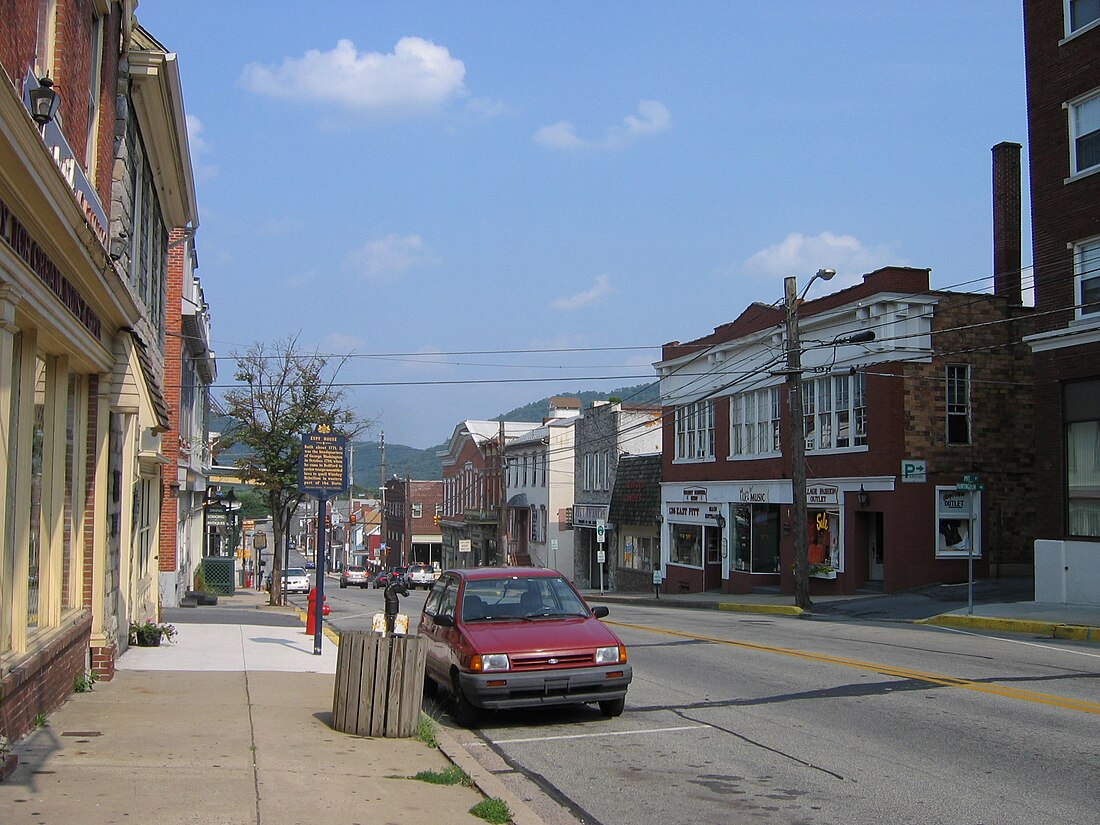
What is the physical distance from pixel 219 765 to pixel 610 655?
155 inches

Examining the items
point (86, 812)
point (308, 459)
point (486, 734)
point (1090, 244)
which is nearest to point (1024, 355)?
point (1090, 244)

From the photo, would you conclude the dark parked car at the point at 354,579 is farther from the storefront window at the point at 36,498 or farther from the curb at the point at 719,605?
the storefront window at the point at 36,498

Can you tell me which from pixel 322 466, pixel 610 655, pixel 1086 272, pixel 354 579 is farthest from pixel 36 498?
pixel 354 579

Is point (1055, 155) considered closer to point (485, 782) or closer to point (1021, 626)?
point (1021, 626)

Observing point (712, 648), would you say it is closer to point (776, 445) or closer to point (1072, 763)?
point (1072, 763)

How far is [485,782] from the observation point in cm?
777

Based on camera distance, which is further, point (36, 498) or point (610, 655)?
point (610, 655)

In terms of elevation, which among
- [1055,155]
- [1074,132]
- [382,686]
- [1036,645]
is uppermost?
[1074,132]

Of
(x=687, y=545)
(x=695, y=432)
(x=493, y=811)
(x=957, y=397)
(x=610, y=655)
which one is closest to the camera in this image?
(x=493, y=811)

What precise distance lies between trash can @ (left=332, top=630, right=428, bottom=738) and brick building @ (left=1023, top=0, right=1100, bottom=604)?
1771 cm

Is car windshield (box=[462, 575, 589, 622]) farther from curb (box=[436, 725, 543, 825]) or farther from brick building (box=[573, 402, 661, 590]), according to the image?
brick building (box=[573, 402, 661, 590])

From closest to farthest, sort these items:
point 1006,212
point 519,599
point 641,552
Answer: point 519,599, point 1006,212, point 641,552

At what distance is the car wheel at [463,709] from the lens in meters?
10.4

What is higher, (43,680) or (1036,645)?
(43,680)
